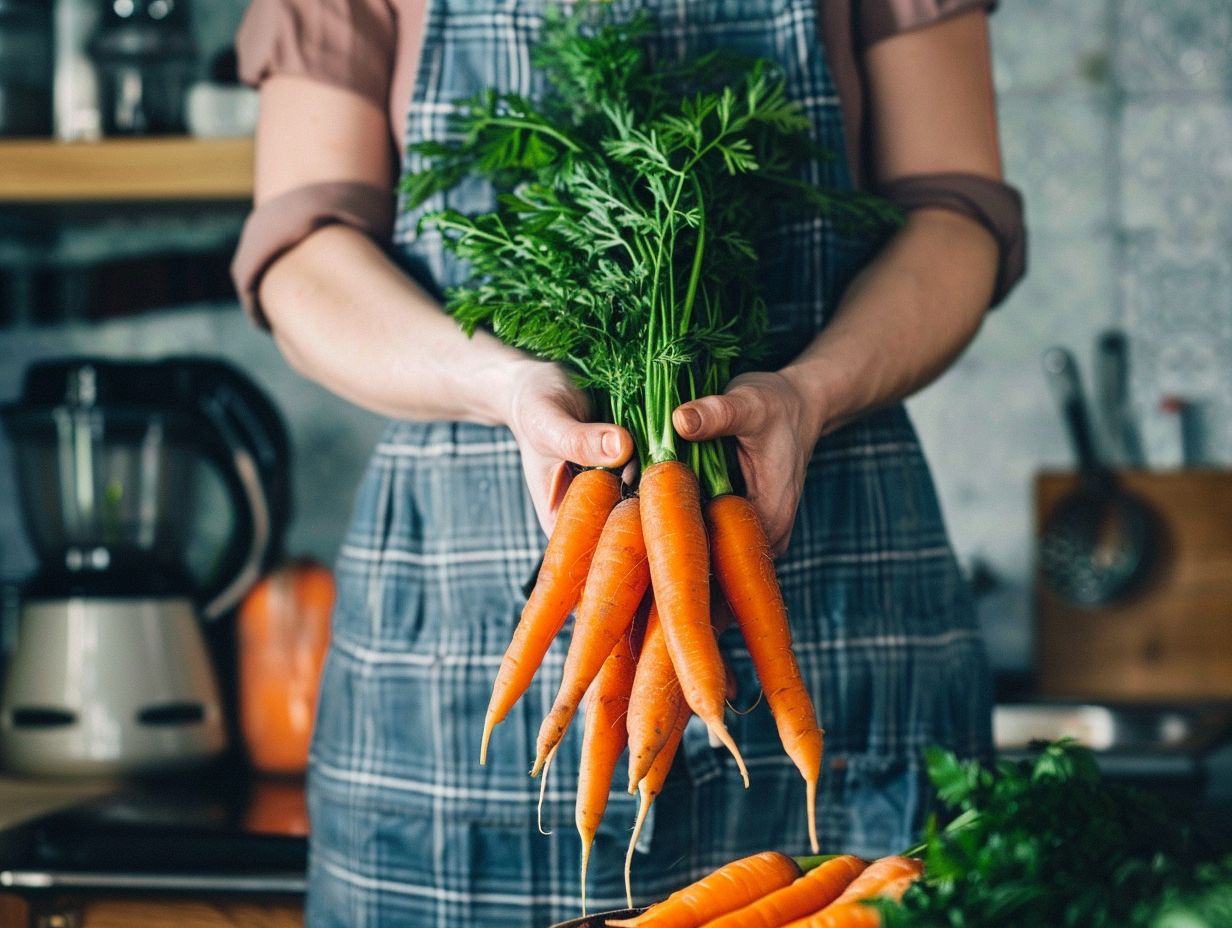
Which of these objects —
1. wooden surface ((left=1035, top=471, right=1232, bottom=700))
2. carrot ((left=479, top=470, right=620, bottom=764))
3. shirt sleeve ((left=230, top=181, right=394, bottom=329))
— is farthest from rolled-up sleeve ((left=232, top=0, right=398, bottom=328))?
wooden surface ((left=1035, top=471, right=1232, bottom=700))

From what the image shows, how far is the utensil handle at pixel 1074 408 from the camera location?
88.0 inches

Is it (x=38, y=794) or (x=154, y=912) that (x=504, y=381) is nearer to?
(x=154, y=912)

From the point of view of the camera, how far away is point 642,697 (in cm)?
83

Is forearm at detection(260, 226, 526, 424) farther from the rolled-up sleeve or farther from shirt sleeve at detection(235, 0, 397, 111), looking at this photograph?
shirt sleeve at detection(235, 0, 397, 111)

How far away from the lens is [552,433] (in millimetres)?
753

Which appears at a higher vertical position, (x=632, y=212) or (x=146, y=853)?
(x=632, y=212)

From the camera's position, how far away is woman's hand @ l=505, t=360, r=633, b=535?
75 centimetres

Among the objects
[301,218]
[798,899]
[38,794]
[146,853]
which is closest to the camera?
[798,899]

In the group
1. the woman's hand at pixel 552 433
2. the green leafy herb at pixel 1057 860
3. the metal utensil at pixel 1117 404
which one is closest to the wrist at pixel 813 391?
the woman's hand at pixel 552 433

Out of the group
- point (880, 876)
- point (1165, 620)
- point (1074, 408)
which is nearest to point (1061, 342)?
point (1074, 408)

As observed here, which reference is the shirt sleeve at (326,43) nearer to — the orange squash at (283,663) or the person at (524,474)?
the person at (524,474)

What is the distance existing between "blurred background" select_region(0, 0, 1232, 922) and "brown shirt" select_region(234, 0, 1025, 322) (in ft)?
3.38

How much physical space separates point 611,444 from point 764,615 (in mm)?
168

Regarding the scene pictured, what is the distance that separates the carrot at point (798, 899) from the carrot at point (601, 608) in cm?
18
